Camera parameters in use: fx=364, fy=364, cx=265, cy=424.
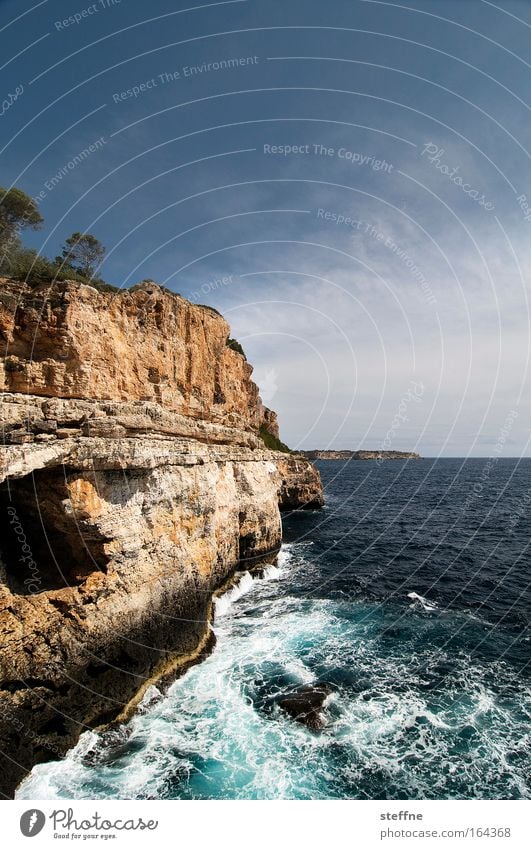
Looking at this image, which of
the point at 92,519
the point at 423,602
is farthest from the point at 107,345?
the point at 423,602

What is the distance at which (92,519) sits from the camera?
1650 centimetres

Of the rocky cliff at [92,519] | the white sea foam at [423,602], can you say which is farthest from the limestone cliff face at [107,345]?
the white sea foam at [423,602]

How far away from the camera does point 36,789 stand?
12.4 meters

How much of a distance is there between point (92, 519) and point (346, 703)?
1422 cm

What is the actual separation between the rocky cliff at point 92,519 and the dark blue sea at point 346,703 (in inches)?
67.6
